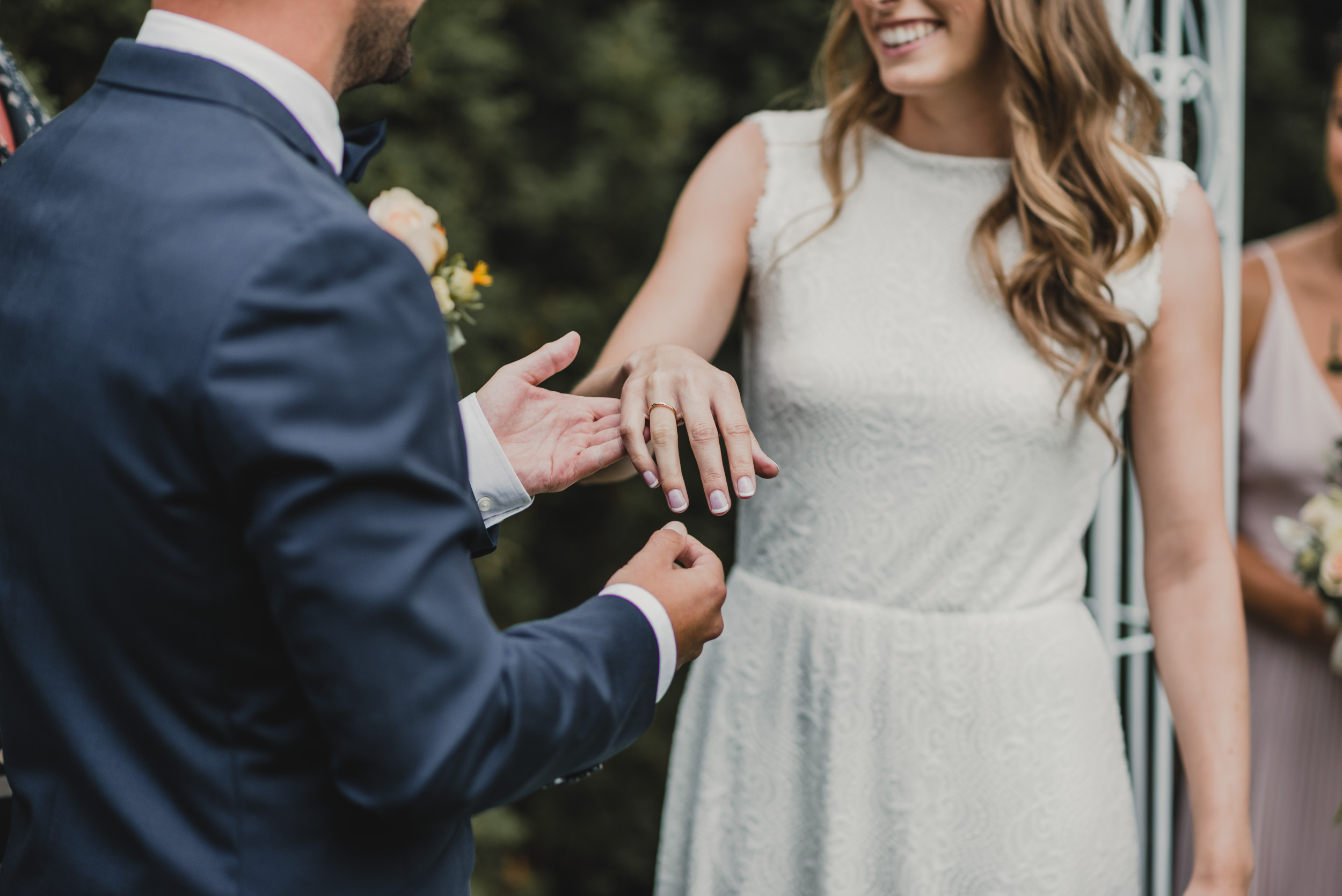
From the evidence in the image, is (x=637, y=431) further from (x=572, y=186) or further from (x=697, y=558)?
(x=572, y=186)

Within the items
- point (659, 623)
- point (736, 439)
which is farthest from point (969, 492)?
point (659, 623)

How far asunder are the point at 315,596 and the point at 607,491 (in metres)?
2.75

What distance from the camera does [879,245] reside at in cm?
Result: 183

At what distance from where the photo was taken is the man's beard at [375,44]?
993 mm

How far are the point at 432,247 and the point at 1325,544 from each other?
1.82m

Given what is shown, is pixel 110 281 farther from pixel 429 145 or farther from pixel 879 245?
pixel 429 145

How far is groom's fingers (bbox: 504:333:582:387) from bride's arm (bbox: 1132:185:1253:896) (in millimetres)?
940

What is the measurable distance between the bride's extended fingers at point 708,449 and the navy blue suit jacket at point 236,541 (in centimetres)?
23

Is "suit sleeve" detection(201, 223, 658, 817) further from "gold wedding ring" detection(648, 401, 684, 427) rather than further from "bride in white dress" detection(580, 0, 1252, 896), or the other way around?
"bride in white dress" detection(580, 0, 1252, 896)

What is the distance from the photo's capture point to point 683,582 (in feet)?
3.56

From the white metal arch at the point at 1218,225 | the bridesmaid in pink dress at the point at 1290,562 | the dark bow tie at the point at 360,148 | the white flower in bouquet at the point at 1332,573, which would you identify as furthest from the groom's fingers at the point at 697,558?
the bridesmaid in pink dress at the point at 1290,562

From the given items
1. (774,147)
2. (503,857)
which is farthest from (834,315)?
(503,857)

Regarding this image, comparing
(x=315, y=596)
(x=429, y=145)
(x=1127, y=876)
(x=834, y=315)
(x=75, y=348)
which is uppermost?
(x=75, y=348)

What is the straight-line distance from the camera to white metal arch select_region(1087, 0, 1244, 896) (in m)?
2.32
